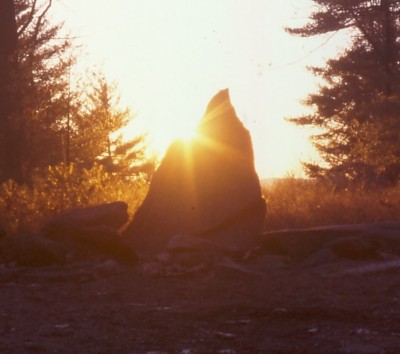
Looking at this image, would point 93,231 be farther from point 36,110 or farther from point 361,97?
point 361,97

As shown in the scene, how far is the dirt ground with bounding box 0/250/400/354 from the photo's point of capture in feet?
21.7

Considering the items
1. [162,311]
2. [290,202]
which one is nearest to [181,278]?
[162,311]

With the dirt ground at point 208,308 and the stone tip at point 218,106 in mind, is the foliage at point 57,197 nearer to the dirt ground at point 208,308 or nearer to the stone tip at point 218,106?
the stone tip at point 218,106

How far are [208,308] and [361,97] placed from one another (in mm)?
26093

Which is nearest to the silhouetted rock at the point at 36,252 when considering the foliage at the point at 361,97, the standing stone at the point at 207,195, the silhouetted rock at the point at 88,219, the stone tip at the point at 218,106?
the silhouetted rock at the point at 88,219

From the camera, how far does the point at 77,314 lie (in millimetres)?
7988

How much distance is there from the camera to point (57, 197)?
14297 millimetres

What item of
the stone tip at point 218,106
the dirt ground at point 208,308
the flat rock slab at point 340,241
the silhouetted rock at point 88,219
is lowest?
the dirt ground at point 208,308

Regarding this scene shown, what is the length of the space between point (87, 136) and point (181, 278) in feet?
48.9

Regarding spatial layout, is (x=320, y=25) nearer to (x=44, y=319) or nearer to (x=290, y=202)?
(x=290, y=202)

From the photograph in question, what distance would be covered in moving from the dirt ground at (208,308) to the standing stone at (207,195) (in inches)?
43.6

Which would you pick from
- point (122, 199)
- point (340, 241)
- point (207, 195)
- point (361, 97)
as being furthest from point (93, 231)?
point (361, 97)

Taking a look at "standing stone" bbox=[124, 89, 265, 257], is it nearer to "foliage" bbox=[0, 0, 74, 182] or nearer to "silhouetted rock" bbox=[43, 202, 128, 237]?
"silhouetted rock" bbox=[43, 202, 128, 237]

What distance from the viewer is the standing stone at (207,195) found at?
11.7 m
